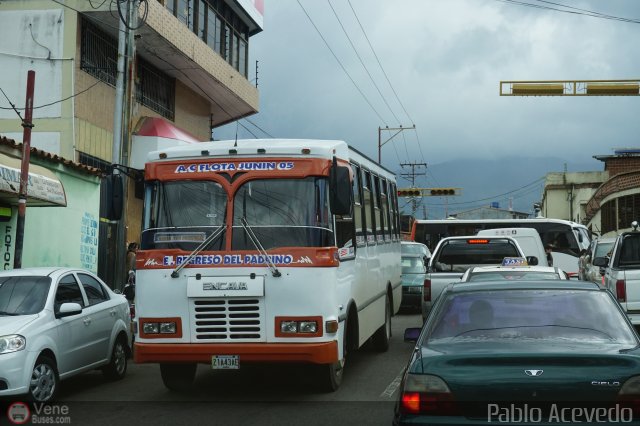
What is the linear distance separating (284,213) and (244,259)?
74 cm

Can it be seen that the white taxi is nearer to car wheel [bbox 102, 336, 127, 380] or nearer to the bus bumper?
the bus bumper

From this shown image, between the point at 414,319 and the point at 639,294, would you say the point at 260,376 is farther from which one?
the point at 414,319

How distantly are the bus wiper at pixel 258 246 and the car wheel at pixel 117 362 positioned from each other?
3.29 metres

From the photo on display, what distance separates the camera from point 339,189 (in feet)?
32.4

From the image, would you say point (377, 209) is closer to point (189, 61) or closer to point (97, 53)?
point (97, 53)

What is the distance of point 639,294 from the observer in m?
13.0

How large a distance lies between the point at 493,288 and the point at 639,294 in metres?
7.35

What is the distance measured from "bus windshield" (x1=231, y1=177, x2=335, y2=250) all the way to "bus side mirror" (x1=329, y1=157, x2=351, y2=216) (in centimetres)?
22

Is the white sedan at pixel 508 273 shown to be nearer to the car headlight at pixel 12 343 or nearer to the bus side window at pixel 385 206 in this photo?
the bus side window at pixel 385 206

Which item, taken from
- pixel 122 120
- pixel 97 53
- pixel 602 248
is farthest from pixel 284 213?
pixel 97 53

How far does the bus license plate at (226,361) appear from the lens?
31.6 ft

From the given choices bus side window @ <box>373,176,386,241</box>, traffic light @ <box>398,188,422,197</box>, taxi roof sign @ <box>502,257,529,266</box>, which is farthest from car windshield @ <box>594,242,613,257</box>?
traffic light @ <box>398,188,422,197</box>

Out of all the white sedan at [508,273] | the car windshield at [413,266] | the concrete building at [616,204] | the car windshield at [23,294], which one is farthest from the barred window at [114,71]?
the concrete building at [616,204]

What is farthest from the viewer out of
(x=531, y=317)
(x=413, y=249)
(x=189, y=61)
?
(x=189, y=61)
